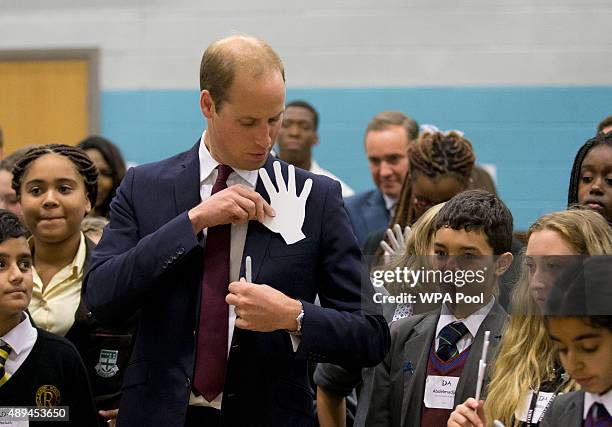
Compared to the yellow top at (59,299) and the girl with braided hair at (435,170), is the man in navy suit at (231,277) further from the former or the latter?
the girl with braided hair at (435,170)

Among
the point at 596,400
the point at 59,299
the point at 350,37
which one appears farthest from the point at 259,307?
the point at 350,37

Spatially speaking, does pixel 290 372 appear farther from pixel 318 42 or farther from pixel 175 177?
pixel 318 42

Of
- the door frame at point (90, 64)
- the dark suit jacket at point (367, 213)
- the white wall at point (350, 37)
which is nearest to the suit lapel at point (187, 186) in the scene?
the dark suit jacket at point (367, 213)

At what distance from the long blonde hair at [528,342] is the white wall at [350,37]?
12.7 feet

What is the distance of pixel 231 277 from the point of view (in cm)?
242

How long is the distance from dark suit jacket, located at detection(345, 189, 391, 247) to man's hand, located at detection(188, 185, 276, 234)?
2.55 metres

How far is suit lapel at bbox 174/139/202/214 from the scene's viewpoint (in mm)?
2467

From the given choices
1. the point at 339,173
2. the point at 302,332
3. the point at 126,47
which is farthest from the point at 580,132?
the point at 302,332

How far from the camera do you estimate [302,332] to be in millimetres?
2330

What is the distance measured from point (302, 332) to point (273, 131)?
0.48 metres

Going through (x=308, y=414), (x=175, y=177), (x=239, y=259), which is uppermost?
(x=175, y=177)

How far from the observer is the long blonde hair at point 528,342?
93.2 inches

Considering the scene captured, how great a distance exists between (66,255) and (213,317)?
1105 mm

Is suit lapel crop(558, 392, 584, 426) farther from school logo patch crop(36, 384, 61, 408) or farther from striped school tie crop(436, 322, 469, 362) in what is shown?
school logo patch crop(36, 384, 61, 408)
